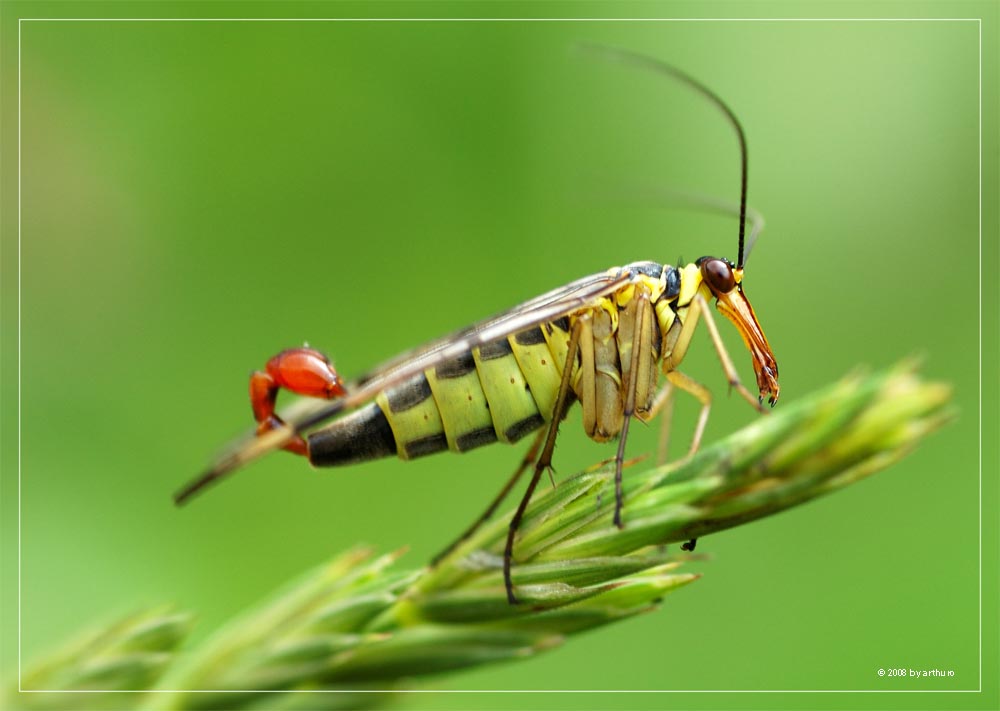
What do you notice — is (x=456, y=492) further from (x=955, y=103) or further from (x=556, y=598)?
(x=955, y=103)

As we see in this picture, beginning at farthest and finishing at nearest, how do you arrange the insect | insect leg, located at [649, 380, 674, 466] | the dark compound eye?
insect leg, located at [649, 380, 674, 466] < the dark compound eye < the insect

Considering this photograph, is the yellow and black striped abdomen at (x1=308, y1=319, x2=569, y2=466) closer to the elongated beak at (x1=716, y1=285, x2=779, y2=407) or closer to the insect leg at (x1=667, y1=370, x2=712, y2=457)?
the insect leg at (x1=667, y1=370, x2=712, y2=457)

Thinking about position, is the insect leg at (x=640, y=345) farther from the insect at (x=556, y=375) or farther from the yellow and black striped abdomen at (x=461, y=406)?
the yellow and black striped abdomen at (x=461, y=406)

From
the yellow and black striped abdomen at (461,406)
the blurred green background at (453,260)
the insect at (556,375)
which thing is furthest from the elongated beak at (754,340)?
the blurred green background at (453,260)

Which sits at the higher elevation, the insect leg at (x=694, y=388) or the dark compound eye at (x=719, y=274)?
the dark compound eye at (x=719, y=274)

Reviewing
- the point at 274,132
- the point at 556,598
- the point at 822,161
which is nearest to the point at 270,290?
the point at 274,132

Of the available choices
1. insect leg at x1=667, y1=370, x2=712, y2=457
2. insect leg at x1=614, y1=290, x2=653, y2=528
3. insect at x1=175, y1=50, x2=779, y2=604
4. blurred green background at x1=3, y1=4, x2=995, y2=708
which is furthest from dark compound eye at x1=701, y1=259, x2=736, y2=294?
blurred green background at x1=3, y1=4, x2=995, y2=708

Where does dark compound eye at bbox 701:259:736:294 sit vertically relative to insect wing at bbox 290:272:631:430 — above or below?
above

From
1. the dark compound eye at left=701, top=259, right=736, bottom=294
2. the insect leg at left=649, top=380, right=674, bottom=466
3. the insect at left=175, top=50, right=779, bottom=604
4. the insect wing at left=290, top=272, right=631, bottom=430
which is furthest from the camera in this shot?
the insect leg at left=649, top=380, right=674, bottom=466
